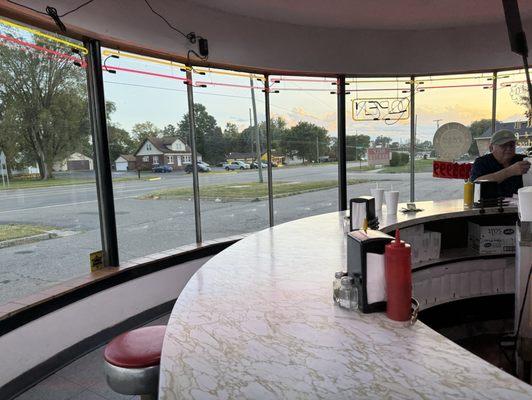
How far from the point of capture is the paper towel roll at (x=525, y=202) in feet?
5.62

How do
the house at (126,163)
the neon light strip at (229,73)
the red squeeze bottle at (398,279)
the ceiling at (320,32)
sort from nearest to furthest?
1. the red squeeze bottle at (398,279)
2. the ceiling at (320,32)
3. the house at (126,163)
4. the neon light strip at (229,73)

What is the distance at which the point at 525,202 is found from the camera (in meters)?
1.74

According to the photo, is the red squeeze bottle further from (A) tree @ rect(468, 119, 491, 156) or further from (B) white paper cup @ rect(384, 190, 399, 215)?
(A) tree @ rect(468, 119, 491, 156)

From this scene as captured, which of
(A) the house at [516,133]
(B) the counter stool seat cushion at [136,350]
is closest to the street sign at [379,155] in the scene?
(A) the house at [516,133]

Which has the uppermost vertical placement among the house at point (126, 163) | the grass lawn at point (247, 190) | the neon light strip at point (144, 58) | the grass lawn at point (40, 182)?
the neon light strip at point (144, 58)

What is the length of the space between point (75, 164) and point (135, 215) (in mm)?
762

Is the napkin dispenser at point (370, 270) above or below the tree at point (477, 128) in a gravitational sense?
below

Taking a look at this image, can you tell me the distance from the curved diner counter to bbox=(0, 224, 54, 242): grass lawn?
1.79m

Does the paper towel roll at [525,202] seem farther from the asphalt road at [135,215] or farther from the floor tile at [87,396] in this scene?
the floor tile at [87,396]

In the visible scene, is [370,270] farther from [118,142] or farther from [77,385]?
[118,142]

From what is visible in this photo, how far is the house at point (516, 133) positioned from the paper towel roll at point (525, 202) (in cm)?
347

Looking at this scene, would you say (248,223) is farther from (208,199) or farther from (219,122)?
(219,122)

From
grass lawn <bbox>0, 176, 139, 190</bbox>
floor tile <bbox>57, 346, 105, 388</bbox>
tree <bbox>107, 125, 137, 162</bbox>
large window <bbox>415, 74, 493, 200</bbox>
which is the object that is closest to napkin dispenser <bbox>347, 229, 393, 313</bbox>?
floor tile <bbox>57, 346, 105, 388</bbox>

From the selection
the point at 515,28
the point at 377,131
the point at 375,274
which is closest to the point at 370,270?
the point at 375,274
